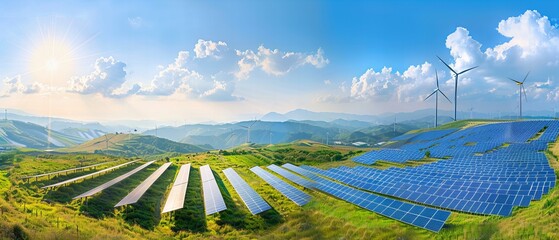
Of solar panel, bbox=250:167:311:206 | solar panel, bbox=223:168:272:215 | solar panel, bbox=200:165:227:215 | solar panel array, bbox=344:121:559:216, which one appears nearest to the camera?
solar panel array, bbox=344:121:559:216

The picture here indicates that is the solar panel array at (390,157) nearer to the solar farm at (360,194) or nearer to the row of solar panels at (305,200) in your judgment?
the solar farm at (360,194)

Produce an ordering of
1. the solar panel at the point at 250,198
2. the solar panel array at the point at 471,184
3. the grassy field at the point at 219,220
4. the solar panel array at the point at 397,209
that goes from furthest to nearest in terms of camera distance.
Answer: the solar panel at the point at 250,198 → the solar panel array at the point at 471,184 → the solar panel array at the point at 397,209 → the grassy field at the point at 219,220

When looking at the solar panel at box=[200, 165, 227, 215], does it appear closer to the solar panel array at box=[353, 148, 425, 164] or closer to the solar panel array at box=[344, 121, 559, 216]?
the solar panel array at box=[344, 121, 559, 216]

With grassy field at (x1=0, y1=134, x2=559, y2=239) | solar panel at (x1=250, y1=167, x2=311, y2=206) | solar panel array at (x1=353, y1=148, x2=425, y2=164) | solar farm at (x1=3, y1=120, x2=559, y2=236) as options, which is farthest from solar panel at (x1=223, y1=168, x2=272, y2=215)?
solar panel array at (x1=353, y1=148, x2=425, y2=164)

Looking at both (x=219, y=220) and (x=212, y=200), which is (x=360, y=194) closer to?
(x=219, y=220)

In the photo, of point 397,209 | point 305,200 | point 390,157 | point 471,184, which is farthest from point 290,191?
point 390,157

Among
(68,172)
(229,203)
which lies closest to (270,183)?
(229,203)

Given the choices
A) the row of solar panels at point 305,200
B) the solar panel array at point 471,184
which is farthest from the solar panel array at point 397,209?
the solar panel array at point 471,184

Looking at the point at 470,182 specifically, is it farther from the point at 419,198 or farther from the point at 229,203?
the point at 229,203
